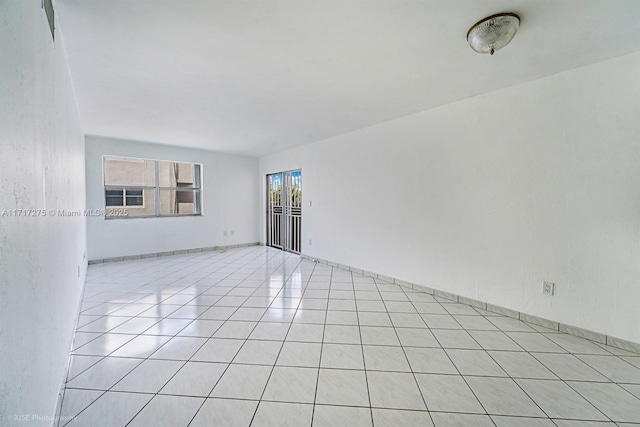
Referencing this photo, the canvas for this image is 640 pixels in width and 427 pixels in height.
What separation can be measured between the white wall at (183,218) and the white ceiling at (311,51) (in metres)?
1.83

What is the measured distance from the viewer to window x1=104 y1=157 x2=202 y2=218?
17.0 ft

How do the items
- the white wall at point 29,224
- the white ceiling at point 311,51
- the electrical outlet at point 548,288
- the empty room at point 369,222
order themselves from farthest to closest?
1. the electrical outlet at point 548,288
2. the white ceiling at point 311,51
3. the empty room at point 369,222
4. the white wall at point 29,224

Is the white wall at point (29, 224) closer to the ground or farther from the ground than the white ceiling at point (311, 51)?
closer to the ground

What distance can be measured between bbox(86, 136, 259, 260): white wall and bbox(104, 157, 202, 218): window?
7.2 inches

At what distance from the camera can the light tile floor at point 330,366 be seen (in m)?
1.53

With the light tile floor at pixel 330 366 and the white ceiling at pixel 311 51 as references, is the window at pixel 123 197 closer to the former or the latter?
the white ceiling at pixel 311 51

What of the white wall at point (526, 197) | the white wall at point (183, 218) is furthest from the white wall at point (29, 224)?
the white wall at point (183, 218)

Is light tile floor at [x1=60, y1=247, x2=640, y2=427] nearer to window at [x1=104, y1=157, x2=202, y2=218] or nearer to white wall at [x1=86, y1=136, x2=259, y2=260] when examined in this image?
white wall at [x1=86, y1=136, x2=259, y2=260]

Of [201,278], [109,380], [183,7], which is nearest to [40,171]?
[183,7]

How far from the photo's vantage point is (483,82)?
2617 mm

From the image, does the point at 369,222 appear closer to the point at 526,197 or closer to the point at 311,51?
the point at 526,197

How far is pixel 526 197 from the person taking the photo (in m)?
2.63

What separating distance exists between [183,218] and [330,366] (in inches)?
208

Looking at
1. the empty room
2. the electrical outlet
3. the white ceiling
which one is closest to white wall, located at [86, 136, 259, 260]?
the empty room
